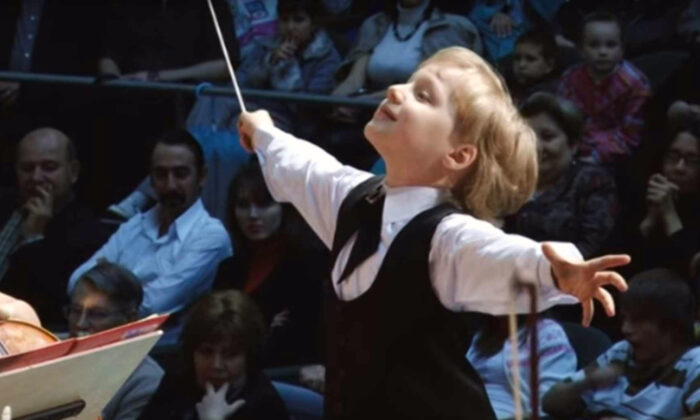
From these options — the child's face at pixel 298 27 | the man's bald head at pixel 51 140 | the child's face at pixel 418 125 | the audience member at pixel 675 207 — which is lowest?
the audience member at pixel 675 207

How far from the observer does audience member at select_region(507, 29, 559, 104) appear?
249 inches

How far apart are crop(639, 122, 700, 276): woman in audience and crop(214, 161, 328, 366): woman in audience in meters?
1.04

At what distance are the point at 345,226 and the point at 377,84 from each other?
2697mm

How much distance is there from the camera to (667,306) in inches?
211

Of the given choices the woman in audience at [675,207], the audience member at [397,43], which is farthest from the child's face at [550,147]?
the audience member at [397,43]

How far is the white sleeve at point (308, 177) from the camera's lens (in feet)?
13.4

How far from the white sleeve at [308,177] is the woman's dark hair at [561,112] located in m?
1.87

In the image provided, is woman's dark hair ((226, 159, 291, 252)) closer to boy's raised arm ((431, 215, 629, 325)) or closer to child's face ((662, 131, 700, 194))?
child's face ((662, 131, 700, 194))

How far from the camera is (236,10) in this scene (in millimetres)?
6938

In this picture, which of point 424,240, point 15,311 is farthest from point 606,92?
point 15,311

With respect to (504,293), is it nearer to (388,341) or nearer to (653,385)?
(388,341)

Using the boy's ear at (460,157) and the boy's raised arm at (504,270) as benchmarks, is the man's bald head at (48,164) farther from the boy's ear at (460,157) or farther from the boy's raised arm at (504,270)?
the boy's raised arm at (504,270)

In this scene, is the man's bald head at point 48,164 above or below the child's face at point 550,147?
above

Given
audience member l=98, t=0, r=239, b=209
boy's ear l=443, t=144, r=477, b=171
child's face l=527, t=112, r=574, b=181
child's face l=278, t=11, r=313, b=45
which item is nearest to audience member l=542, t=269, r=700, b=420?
child's face l=527, t=112, r=574, b=181
